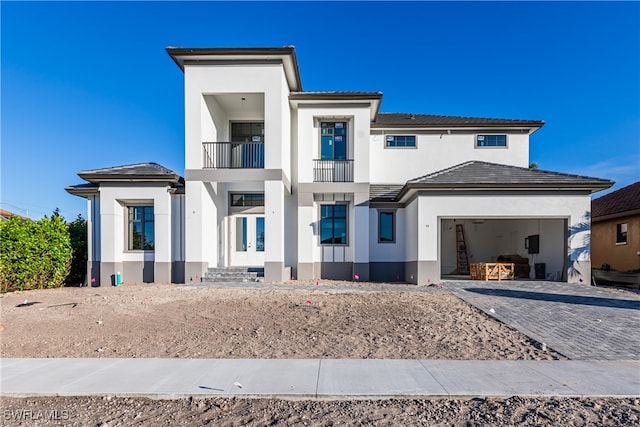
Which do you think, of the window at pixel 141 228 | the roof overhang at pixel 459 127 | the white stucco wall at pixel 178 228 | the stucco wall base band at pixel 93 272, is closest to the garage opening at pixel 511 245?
the roof overhang at pixel 459 127

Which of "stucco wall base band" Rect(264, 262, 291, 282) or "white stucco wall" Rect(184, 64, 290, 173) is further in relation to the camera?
"white stucco wall" Rect(184, 64, 290, 173)

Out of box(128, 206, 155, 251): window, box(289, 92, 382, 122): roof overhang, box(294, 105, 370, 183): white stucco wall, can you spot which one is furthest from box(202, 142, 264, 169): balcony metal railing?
box(128, 206, 155, 251): window

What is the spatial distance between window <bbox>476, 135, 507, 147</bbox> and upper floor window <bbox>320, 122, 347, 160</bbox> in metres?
6.74

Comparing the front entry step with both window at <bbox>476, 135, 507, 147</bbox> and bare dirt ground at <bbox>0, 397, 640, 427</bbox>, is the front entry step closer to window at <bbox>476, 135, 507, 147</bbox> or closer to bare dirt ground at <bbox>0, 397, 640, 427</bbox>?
bare dirt ground at <bbox>0, 397, 640, 427</bbox>

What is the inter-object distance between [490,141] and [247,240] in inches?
497

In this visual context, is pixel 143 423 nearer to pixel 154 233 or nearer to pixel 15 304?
pixel 15 304

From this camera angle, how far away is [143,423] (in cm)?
400

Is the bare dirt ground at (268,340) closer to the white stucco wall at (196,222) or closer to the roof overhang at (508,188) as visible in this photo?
the white stucco wall at (196,222)

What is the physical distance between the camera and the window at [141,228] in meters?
15.9

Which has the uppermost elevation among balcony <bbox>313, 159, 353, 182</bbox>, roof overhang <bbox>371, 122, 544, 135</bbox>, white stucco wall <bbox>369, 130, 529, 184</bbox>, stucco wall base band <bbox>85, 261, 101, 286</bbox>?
roof overhang <bbox>371, 122, 544, 135</bbox>

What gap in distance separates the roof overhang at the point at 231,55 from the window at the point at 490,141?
970 centimetres

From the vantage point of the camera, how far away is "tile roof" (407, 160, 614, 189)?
551 inches

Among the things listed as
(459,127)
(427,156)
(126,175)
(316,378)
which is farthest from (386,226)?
(316,378)

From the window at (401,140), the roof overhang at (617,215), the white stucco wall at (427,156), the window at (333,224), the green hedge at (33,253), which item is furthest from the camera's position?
the window at (401,140)
